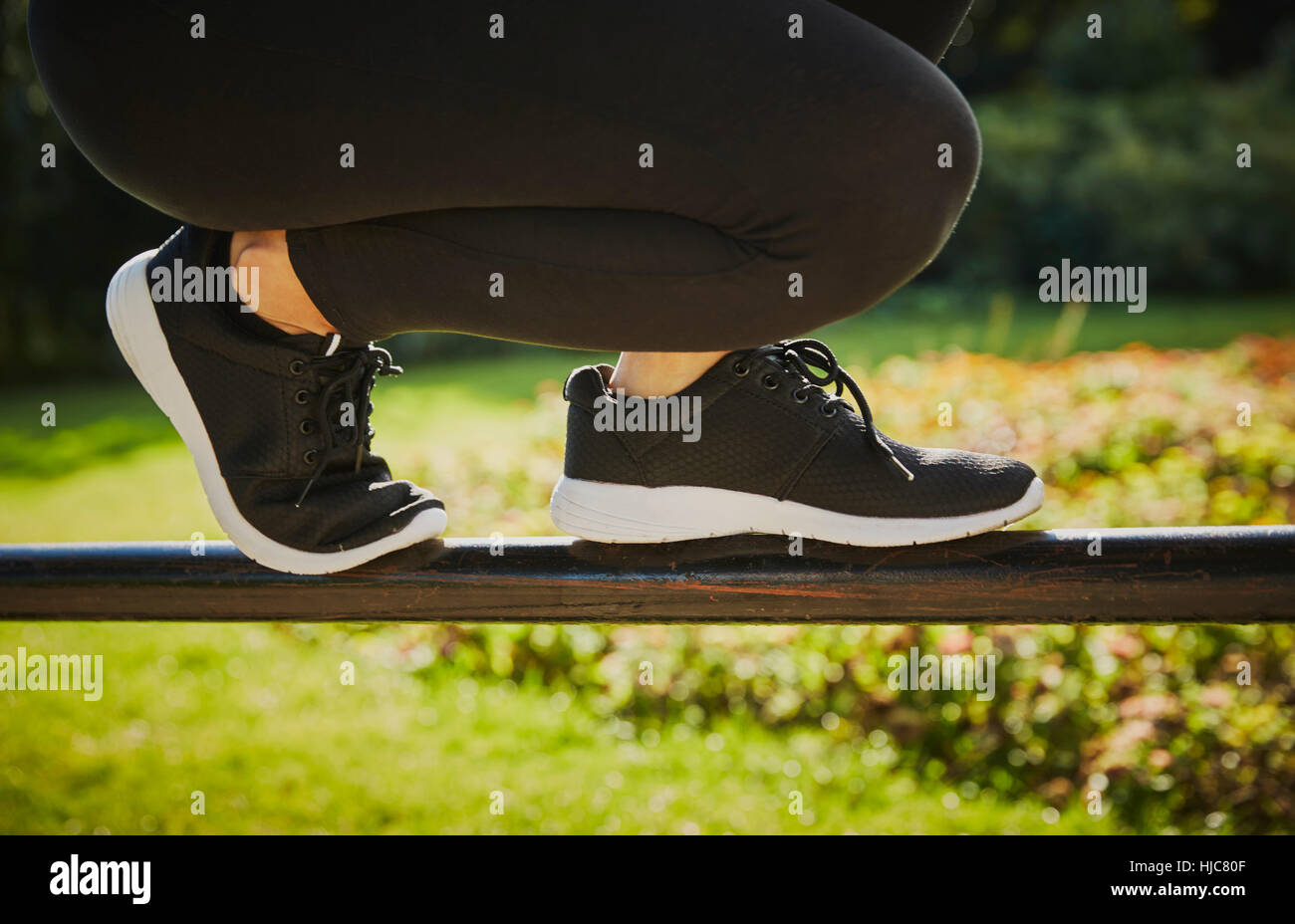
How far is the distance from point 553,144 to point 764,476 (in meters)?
0.44

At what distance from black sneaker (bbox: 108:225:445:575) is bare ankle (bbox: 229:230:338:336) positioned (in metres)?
0.01

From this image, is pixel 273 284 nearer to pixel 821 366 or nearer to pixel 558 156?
pixel 558 156

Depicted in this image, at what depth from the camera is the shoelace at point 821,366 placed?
118 cm

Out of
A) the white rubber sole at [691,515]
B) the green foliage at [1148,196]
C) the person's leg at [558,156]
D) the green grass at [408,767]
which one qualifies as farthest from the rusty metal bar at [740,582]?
the green foliage at [1148,196]

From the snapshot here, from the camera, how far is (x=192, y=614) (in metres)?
1.23

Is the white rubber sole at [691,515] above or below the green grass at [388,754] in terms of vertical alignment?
above

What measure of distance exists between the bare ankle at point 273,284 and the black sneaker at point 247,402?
13 mm

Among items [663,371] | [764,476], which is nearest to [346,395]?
[663,371]

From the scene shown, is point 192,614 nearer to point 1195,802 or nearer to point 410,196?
point 410,196

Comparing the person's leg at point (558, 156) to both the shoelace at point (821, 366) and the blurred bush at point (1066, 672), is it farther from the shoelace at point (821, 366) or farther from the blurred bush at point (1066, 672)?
the blurred bush at point (1066, 672)

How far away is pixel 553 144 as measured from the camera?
0.94 meters

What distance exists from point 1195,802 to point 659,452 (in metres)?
1.95

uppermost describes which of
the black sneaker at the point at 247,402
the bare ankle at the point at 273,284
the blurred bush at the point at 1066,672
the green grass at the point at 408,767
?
the bare ankle at the point at 273,284
